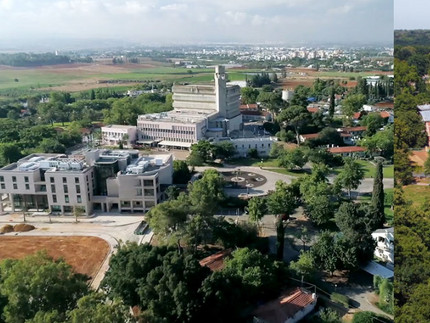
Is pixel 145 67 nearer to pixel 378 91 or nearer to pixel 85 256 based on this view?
pixel 378 91

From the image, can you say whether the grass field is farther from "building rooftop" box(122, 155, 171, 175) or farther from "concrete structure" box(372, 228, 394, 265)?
"concrete structure" box(372, 228, 394, 265)

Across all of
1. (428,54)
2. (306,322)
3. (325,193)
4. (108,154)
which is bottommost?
(306,322)

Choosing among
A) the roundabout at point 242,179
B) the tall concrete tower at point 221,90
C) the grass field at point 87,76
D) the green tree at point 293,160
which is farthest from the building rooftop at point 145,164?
the grass field at point 87,76

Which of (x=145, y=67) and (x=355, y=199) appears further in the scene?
(x=145, y=67)

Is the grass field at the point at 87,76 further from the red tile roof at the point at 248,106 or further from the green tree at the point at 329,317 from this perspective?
the green tree at the point at 329,317

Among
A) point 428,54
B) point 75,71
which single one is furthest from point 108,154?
point 75,71

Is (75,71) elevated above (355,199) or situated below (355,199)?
above

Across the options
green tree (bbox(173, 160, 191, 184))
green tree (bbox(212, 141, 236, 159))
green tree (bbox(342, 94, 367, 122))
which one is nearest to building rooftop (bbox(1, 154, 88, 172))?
green tree (bbox(173, 160, 191, 184))
